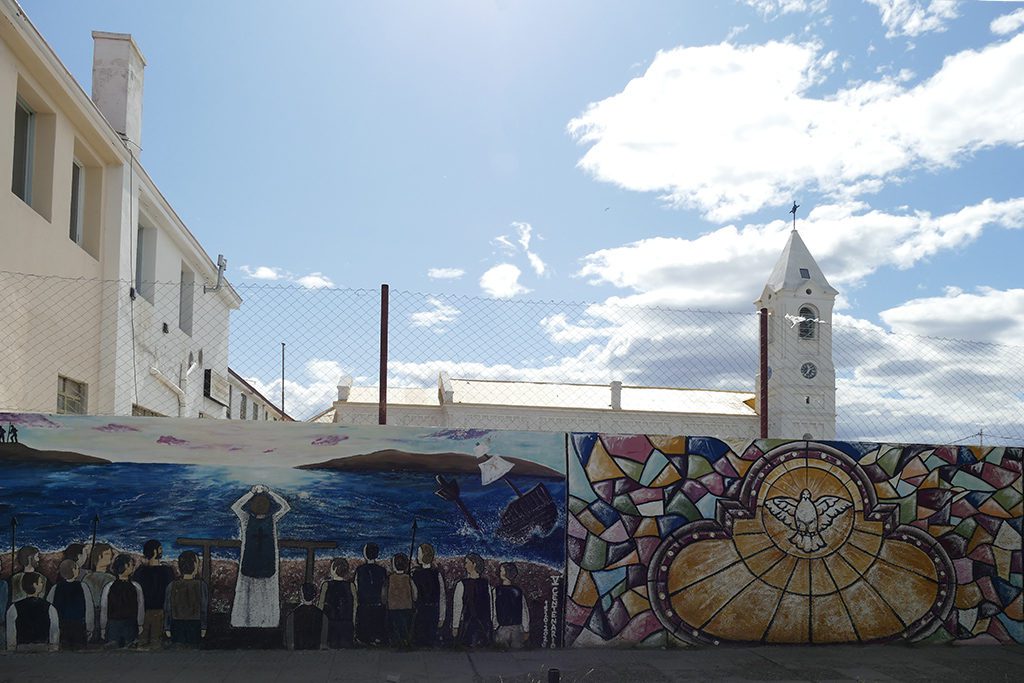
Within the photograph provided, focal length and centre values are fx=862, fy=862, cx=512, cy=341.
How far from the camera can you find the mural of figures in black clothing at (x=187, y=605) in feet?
23.1

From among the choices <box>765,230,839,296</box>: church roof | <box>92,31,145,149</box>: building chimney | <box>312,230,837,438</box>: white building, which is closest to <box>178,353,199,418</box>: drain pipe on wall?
<box>92,31,145,149</box>: building chimney

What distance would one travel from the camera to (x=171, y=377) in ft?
44.9

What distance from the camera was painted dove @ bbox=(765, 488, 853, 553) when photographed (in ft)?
26.1

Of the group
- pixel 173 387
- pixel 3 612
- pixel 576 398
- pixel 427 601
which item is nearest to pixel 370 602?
pixel 427 601

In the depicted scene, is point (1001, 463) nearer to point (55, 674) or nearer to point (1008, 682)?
point (1008, 682)

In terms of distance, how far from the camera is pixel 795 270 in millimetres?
38219

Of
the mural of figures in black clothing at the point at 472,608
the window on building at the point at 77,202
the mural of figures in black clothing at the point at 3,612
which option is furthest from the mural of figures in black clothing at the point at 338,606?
the window on building at the point at 77,202

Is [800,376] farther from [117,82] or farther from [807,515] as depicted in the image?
[117,82]

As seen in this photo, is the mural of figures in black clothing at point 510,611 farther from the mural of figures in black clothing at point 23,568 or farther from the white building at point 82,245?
the white building at point 82,245

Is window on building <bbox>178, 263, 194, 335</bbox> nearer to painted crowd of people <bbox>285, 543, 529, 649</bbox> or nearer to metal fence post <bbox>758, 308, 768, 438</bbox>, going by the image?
painted crowd of people <bbox>285, 543, 529, 649</bbox>

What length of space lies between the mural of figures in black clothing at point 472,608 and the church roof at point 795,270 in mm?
32380

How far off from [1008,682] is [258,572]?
6.03 meters

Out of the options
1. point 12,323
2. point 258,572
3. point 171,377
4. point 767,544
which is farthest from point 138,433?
point 171,377

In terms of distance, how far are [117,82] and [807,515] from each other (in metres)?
10.8
